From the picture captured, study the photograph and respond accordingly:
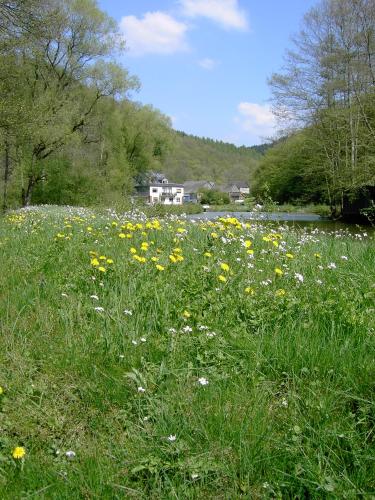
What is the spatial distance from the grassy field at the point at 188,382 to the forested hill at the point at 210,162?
11481 cm

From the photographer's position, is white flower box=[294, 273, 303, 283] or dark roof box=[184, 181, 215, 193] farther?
dark roof box=[184, 181, 215, 193]

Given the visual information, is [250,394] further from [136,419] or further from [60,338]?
[60,338]

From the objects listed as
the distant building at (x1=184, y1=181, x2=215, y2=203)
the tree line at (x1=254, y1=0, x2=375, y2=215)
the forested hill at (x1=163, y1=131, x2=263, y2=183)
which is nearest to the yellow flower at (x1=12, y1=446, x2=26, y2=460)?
the tree line at (x1=254, y1=0, x2=375, y2=215)

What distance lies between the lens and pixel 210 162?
475ft

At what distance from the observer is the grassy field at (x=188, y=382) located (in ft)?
6.40

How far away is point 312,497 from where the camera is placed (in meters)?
Answer: 1.83

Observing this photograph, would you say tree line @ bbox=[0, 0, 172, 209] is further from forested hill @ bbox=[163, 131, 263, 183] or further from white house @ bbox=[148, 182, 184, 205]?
forested hill @ bbox=[163, 131, 263, 183]

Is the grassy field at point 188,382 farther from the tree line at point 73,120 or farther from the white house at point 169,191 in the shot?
the white house at point 169,191

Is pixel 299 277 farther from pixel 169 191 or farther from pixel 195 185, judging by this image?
pixel 195 185

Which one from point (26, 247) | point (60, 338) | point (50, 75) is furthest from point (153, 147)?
point (60, 338)

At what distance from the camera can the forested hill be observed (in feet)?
428

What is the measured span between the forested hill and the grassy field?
114807mm

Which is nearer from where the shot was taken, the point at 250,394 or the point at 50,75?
the point at 250,394

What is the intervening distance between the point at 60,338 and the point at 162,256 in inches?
66.5
